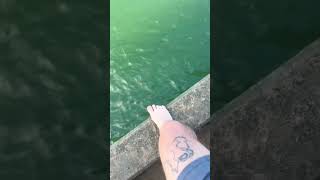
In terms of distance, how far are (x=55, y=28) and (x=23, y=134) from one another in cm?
55

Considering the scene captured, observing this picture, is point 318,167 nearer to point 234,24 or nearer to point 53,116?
point 234,24

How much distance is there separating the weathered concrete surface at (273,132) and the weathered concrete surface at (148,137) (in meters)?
0.09

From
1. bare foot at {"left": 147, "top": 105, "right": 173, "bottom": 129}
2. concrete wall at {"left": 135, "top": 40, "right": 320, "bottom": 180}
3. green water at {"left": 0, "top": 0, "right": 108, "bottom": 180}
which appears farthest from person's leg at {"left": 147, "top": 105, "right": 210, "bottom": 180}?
green water at {"left": 0, "top": 0, "right": 108, "bottom": 180}

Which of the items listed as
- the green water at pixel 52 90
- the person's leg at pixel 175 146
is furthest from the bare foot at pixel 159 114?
the green water at pixel 52 90

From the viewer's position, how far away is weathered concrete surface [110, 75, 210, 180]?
8.18 ft

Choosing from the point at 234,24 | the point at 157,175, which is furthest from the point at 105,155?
the point at 234,24

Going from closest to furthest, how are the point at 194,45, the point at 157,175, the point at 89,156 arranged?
the point at 157,175 < the point at 89,156 < the point at 194,45

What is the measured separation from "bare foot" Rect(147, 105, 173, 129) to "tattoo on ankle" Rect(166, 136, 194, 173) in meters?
0.15

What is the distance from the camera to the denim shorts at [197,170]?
87.4 inches

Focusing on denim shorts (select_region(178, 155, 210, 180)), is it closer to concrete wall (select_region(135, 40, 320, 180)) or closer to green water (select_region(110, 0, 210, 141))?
concrete wall (select_region(135, 40, 320, 180))

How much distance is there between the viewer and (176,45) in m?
2.83

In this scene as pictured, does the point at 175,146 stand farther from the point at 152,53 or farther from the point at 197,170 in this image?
the point at 152,53

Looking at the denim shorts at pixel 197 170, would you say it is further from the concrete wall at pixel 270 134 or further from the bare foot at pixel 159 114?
the bare foot at pixel 159 114

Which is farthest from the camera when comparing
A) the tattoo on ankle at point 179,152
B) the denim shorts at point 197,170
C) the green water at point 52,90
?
the green water at point 52,90
